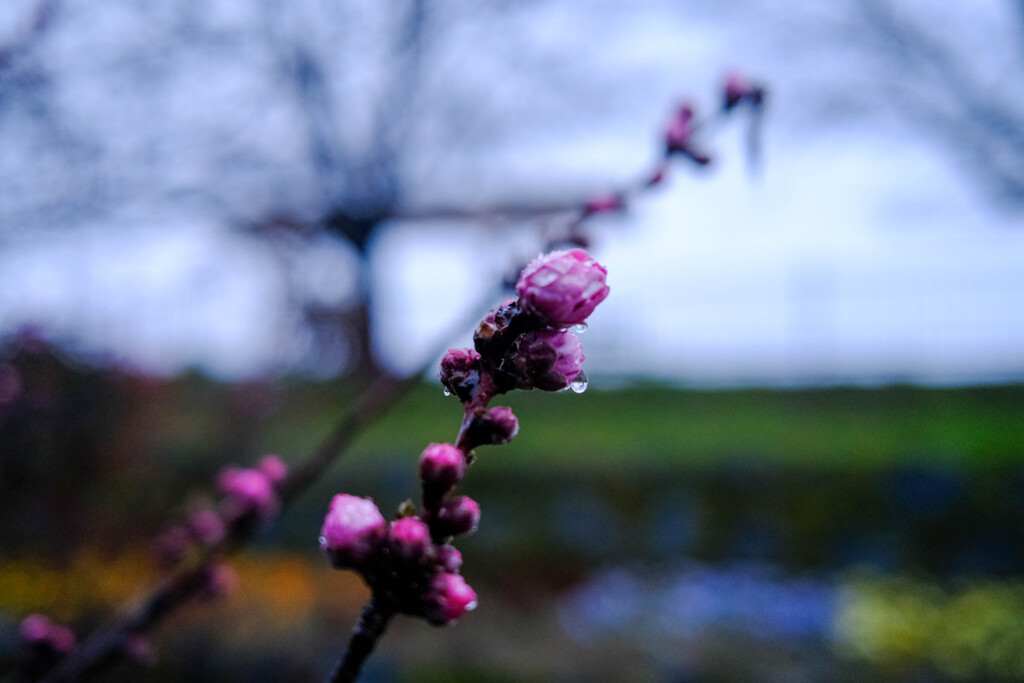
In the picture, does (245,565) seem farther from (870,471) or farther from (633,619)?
(870,471)

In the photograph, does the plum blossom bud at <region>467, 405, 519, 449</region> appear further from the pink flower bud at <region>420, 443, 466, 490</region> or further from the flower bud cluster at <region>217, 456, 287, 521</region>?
the flower bud cluster at <region>217, 456, 287, 521</region>

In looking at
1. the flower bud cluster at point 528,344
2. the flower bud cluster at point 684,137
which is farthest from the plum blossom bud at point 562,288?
the flower bud cluster at point 684,137

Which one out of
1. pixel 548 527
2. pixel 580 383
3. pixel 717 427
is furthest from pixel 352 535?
pixel 717 427

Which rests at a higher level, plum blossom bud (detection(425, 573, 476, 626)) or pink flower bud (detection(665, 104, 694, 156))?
pink flower bud (detection(665, 104, 694, 156))

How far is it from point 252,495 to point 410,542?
0.91 m

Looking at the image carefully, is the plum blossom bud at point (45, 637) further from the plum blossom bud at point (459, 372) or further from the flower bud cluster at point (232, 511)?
the plum blossom bud at point (459, 372)

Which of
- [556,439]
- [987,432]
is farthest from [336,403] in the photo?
[987,432]

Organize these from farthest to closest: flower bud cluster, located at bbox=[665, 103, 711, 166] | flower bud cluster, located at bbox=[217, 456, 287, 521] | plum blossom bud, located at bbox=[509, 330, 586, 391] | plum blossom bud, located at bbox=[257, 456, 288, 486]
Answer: plum blossom bud, located at bbox=[257, 456, 288, 486], flower bud cluster, located at bbox=[217, 456, 287, 521], flower bud cluster, located at bbox=[665, 103, 711, 166], plum blossom bud, located at bbox=[509, 330, 586, 391]

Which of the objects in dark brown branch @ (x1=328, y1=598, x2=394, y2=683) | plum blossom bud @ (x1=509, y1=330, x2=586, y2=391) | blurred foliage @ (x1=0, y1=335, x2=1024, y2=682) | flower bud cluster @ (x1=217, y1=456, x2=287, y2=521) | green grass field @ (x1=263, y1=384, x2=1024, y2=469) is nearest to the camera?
dark brown branch @ (x1=328, y1=598, x2=394, y2=683)

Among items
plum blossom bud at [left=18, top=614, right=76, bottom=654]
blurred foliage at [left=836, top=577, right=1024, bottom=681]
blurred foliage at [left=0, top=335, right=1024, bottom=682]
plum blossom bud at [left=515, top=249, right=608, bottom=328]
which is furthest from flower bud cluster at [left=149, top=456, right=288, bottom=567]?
blurred foliage at [left=836, top=577, right=1024, bottom=681]

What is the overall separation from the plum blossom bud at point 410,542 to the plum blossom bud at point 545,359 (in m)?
0.15

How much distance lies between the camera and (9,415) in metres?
3.75

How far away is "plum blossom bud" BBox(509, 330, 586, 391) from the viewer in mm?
646

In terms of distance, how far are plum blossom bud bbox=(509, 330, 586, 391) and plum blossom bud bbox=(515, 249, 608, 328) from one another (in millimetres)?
27
